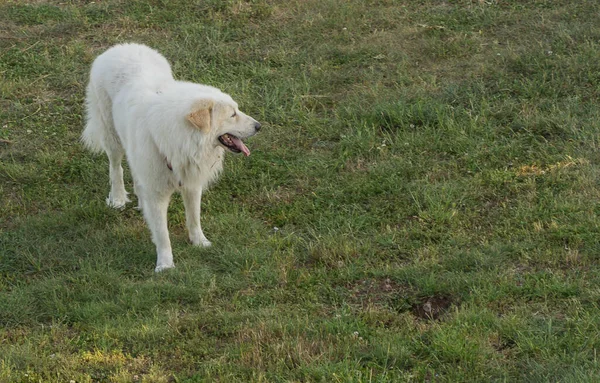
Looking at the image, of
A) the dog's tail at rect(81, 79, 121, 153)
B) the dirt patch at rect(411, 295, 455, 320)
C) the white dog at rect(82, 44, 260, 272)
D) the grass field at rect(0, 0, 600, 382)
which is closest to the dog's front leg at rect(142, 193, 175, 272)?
the white dog at rect(82, 44, 260, 272)

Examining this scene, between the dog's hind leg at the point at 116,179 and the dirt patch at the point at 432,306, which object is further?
the dog's hind leg at the point at 116,179

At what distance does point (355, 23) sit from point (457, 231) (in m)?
4.55

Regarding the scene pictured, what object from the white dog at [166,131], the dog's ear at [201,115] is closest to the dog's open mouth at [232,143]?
the white dog at [166,131]

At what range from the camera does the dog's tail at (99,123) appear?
7.22 m

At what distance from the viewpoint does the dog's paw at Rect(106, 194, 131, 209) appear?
736 centimetres

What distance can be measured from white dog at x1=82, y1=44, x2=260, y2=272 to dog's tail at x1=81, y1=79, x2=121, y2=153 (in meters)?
0.15

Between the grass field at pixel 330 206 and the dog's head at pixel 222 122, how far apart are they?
2.80 feet

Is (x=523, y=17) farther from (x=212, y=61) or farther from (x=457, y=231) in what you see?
(x=457, y=231)

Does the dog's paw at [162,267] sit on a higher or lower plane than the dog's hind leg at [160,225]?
lower

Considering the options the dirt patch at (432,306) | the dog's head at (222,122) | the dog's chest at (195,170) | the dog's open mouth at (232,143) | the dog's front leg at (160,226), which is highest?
the dog's head at (222,122)

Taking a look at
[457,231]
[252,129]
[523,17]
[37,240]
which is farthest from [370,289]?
[523,17]

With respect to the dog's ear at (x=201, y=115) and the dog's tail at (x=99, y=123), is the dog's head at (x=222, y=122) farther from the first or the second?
the dog's tail at (x=99, y=123)

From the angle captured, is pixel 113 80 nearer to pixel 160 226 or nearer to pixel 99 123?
pixel 99 123

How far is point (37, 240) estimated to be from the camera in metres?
6.73
